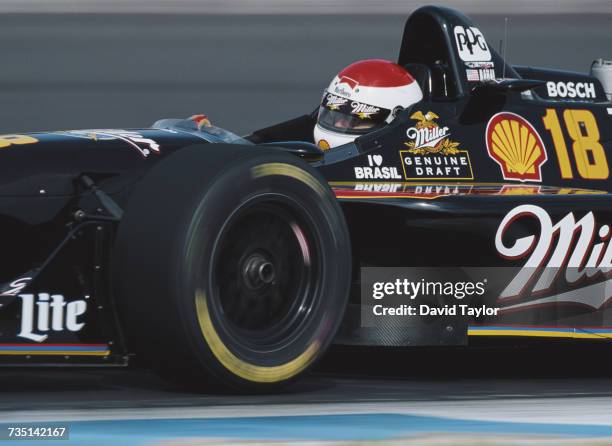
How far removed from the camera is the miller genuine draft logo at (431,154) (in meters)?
5.29

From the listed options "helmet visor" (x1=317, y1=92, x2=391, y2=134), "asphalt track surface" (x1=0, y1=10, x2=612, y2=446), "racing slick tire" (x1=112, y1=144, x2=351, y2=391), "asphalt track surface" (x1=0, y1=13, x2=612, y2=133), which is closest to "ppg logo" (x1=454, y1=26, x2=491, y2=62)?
"helmet visor" (x1=317, y1=92, x2=391, y2=134)

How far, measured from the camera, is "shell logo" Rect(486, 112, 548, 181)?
542 cm

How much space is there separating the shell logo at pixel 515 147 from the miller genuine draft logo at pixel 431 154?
0.52 ft

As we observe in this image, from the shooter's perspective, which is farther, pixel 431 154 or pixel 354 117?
pixel 354 117

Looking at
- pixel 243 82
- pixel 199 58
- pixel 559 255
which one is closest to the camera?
pixel 559 255

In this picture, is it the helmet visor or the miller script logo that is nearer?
the miller script logo

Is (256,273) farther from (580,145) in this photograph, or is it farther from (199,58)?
(199,58)

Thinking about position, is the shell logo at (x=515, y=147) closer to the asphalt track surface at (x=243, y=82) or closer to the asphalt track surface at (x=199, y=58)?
the asphalt track surface at (x=243, y=82)

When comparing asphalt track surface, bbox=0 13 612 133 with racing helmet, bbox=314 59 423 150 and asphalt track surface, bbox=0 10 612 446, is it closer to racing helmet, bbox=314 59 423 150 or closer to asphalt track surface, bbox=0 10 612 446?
asphalt track surface, bbox=0 10 612 446

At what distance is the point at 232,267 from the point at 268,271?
0.39 feet

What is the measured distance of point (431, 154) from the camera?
17.5 feet

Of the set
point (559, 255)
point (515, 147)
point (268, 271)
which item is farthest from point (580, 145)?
point (268, 271)

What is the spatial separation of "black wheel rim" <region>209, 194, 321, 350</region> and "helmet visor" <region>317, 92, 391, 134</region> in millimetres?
1673

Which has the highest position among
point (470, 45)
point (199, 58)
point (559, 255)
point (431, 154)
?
point (470, 45)
